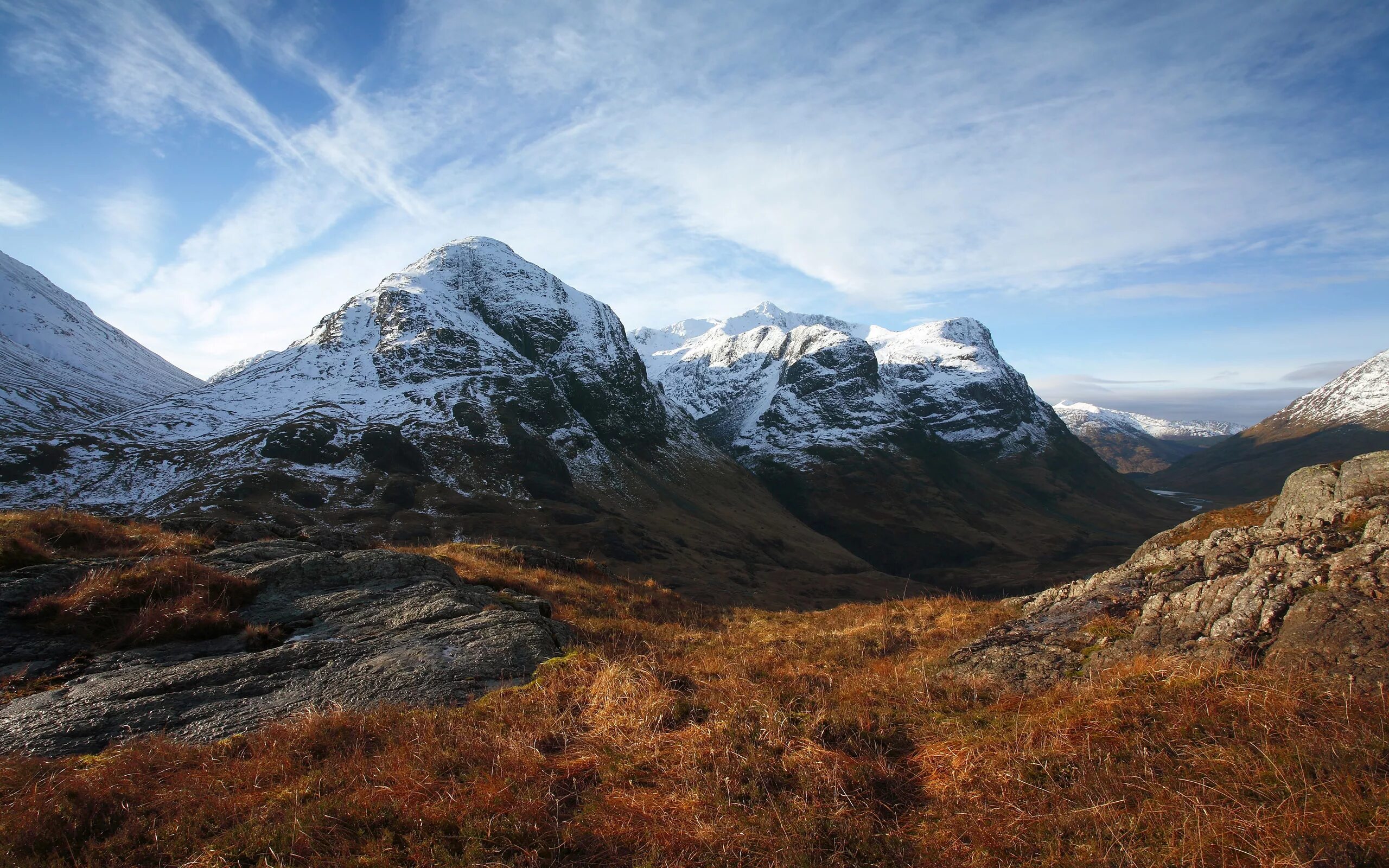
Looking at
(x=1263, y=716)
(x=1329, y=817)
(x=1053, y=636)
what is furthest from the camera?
(x=1053, y=636)

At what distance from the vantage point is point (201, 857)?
429 cm

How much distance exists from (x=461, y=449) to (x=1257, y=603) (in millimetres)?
114099

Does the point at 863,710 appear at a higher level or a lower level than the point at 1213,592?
lower

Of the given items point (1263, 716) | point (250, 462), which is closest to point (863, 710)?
point (1263, 716)

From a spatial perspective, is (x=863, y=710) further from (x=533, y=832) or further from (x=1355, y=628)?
(x=1355, y=628)

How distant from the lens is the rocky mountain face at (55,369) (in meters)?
121

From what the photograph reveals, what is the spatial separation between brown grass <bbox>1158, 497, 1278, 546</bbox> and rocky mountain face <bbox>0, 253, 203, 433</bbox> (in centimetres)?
14484

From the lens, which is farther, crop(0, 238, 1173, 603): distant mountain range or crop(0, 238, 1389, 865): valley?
crop(0, 238, 1173, 603): distant mountain range

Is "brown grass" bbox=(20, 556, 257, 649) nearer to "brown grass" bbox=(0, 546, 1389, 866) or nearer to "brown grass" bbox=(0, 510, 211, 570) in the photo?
"brown grass" bbox=(0, 510, 211, 570)

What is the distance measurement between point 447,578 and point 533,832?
357 inches

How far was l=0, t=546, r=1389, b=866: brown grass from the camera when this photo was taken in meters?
4.23

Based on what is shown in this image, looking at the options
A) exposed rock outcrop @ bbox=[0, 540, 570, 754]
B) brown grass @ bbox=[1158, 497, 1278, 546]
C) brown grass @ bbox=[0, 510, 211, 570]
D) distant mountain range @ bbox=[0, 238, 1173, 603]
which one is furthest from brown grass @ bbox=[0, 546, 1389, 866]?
distant mountain range @ bbox=[0, 238, 1173, 603]

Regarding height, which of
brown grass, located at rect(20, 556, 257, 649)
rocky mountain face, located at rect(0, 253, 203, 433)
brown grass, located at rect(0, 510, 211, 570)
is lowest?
brown grass, located at rect(20, 556, 257, 649)

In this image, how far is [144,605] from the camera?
917 centimetres
